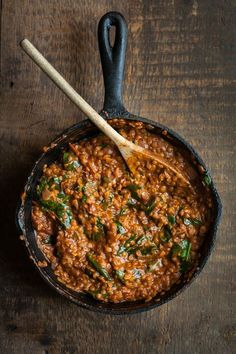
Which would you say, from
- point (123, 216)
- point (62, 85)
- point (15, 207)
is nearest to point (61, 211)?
point (123, 216)

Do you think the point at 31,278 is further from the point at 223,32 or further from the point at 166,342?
the point at 223,32

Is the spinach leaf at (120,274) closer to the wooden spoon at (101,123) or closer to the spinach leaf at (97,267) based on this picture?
the spinach leaf at (97,267)

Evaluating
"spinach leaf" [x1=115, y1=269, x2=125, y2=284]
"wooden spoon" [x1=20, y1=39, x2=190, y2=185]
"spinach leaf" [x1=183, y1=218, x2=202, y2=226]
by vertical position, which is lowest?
A: "spinach leaf" [x1=115, y1=269, x2=125, y2=284]

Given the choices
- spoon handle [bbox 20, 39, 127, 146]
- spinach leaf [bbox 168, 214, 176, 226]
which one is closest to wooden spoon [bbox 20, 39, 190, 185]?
spoon handle [bbox 20, 39, 127, 146]

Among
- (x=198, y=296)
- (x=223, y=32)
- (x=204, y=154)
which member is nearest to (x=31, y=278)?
(x=198, y=296)

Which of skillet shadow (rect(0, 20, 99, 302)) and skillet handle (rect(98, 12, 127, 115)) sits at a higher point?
skillet handle (rect(98, 12, 127, 115))

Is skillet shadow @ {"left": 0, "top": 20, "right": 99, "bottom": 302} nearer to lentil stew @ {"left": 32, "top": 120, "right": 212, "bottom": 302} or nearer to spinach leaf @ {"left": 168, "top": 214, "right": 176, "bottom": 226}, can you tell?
lentil stew @ {"left": 32, "top": 120, "right": 212, "bottom": 302}
